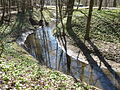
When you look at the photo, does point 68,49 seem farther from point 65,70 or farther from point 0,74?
point 0,74

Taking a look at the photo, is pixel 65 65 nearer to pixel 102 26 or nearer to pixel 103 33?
pixel 103 33

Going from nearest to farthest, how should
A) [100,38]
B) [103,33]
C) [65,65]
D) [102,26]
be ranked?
1. [65,65]
2. [100,38]
3. [103,33]
4. [102,26]

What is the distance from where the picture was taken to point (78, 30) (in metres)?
22.5

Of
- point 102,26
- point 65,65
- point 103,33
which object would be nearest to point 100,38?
point 103,33

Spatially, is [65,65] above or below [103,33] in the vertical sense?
below

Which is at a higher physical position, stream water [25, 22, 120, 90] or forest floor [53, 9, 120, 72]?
forest floor [53, 9, 120, 72]

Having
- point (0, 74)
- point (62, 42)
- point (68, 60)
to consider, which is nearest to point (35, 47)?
point (62, 42)

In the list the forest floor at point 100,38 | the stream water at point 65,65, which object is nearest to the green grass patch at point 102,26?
the forest floor at point 100,38

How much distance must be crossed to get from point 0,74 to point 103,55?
33.2ft

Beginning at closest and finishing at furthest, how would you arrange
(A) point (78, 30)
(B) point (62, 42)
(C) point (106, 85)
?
(C) point (106, 85)
(B) point (62, 42)
(A) point (78, 30)

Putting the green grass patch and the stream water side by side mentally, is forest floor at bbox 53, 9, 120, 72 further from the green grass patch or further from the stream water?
the stream water

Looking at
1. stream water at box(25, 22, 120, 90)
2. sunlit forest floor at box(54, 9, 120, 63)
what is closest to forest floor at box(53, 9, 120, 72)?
sunlit forest floor at box(54, 9, 120, 63)

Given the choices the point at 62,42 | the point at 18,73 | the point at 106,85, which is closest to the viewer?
the point at 18,73

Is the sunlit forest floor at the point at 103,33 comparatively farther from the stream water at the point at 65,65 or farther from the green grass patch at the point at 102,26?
the stream water at the point at 65,65
